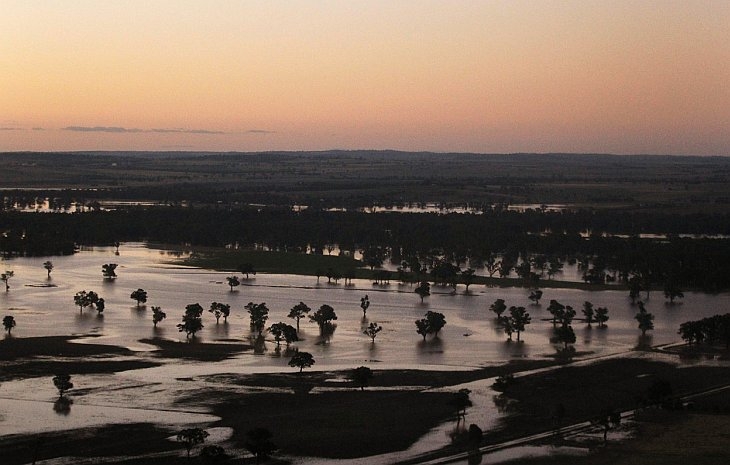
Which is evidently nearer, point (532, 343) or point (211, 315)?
point (532, 343)

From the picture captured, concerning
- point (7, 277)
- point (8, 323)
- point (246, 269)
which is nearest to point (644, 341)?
point (8, 323)

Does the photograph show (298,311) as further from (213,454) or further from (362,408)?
(213,454)

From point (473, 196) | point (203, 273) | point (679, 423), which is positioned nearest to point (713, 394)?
point (679, 423)

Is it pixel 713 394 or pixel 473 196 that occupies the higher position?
pixel 473 196

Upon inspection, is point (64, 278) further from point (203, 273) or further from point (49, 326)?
point (49, 326)

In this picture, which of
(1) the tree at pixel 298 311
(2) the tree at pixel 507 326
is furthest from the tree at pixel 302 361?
(2) the tree at pixel 507 326

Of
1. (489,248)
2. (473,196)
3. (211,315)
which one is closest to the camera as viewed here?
(211,315)
